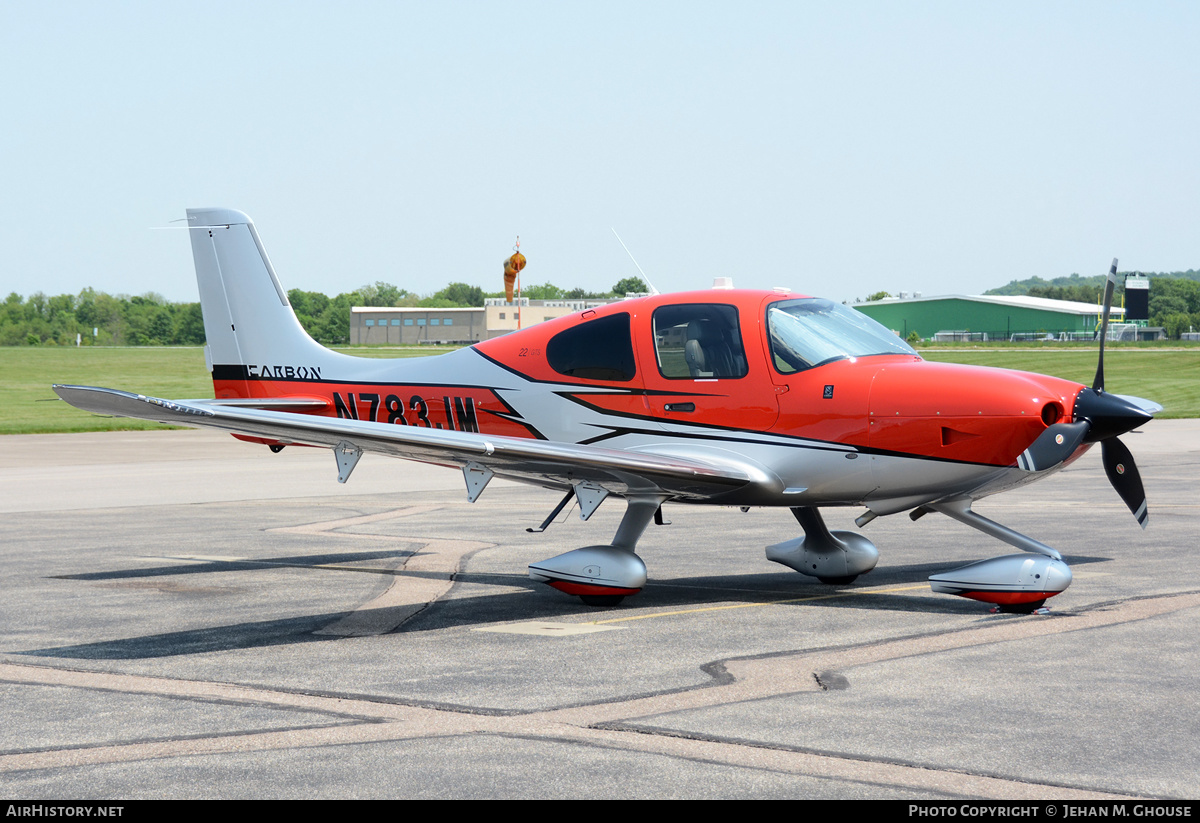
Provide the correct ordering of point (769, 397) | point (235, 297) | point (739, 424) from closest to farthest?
point (769, 397), point (739, 424), point (235, 297)

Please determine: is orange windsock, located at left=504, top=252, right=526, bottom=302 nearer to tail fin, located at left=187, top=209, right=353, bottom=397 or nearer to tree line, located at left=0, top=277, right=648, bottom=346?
tail fin, located at left=187, top=209, right=353, bottom=397

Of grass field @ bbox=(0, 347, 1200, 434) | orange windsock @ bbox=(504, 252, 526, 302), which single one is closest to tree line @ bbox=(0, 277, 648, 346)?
grass field @ bbox=(0, 347, 1200, 434)

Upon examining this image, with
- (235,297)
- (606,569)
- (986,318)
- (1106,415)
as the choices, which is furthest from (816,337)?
(986,318)

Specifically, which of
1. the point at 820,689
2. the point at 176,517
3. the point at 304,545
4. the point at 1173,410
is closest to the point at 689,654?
the point at 820,689

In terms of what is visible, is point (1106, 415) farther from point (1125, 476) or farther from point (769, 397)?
point (769, 397)

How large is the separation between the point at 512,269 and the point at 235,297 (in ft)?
17.1

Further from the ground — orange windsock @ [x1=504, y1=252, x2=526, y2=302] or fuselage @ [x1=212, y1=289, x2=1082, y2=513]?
orange windsock @ [x1=504, y1=252, x2=526, y2=302]

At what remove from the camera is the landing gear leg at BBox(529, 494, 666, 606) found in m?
9.32

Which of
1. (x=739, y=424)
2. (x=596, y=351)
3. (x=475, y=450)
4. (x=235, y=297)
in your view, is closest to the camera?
(x=475, y=450)

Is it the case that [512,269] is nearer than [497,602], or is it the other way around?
[497,602]

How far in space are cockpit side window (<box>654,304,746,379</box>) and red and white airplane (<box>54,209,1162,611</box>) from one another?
0.01m

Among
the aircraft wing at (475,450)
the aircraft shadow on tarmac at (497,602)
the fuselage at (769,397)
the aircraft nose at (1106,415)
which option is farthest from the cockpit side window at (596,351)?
the aircraft nose at (1106,415)

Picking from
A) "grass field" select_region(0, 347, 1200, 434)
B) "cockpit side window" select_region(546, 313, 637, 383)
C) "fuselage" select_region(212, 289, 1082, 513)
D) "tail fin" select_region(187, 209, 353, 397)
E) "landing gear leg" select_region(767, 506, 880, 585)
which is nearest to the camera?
"fuselage" select_region(212, 289, 1082, 513)

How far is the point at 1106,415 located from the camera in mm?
8500
